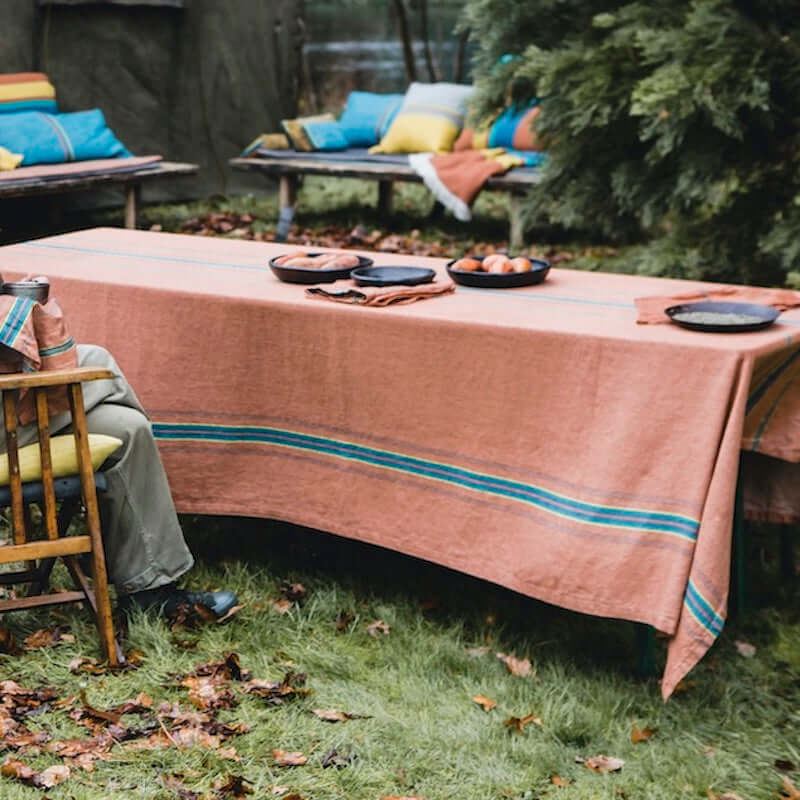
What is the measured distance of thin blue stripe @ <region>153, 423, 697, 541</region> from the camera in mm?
2945

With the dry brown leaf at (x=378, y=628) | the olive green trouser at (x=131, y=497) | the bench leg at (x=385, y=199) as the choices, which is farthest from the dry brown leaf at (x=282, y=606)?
the bench leg at (x=385, y=199)

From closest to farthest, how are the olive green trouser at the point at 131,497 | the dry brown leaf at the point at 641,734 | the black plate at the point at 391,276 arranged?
1. the dry brown leaf at the point at 641,734
2. the olive green trouser at the point at 131,497
3. the black plate at the point at 391,276

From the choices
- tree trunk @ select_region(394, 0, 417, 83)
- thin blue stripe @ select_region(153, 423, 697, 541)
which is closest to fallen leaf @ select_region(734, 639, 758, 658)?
thin blue stripe @ select_region(153, 423, 697, 541)

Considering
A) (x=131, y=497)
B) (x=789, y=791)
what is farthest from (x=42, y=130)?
(x=789, y=791)

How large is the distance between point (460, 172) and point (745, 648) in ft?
18.6

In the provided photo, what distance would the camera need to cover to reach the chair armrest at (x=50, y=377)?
9.20 feet

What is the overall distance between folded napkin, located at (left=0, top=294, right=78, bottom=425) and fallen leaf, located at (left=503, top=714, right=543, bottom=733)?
4.48 ft

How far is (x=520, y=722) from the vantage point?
9.61ft

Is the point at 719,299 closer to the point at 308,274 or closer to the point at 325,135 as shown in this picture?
the point at 308,274

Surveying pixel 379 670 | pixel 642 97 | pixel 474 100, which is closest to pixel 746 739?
pixel 379 670

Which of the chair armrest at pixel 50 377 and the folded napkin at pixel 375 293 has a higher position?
the folded napkin at pixel 375 293

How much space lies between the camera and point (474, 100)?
7152 millimetres

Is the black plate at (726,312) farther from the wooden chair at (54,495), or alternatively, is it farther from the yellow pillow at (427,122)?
the yellow pillow at (427,122)

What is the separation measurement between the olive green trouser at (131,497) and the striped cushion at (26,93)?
18.8ft
